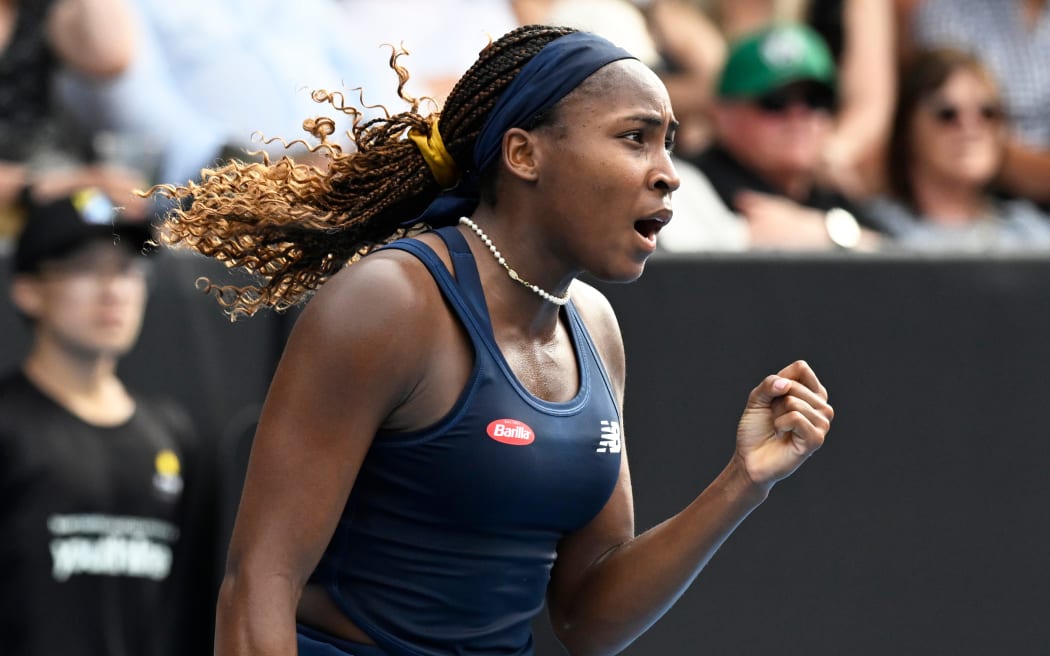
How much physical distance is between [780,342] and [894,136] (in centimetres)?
182

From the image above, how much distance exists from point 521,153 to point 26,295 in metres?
2.42

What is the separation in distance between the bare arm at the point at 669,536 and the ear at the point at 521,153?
1.58 ft

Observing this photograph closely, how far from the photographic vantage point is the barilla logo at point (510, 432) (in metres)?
2.39

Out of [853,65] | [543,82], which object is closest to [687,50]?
[853,65]

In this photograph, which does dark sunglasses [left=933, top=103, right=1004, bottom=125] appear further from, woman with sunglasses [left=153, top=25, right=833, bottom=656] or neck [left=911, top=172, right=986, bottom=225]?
woman with sunglasses [left=153, top=25, right=833, bottom=656]

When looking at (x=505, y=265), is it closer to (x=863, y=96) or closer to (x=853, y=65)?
(x=863, y=96)

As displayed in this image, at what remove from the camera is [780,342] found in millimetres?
4430

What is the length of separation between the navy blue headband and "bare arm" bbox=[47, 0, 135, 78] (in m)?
2.70

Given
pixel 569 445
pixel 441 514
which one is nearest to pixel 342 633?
pixel 441 514

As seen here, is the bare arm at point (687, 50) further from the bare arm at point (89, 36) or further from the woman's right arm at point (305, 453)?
the woman's right arm at point (305, 453)

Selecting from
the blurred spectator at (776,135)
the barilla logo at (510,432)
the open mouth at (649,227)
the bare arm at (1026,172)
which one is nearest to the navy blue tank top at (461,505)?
the barilla logo at (510,432)

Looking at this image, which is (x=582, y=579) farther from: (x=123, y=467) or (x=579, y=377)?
(x=123, y=467)

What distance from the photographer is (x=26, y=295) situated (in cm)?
448

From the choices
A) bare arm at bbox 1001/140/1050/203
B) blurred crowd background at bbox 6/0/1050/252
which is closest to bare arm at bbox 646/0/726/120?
blurred crowd background at bbox 6/0/1050/252
